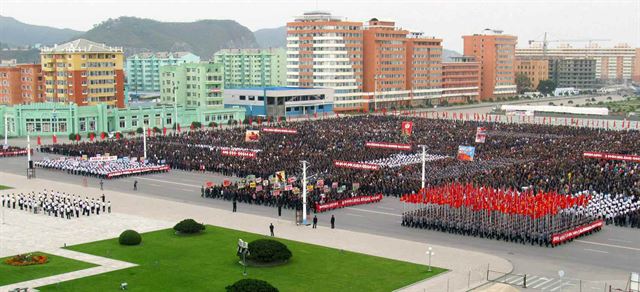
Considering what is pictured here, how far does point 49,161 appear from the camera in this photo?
68000 millimetres

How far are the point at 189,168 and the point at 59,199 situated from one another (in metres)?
19.9

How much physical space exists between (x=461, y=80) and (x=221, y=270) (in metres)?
139

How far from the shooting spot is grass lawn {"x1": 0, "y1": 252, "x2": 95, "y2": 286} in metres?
32.0

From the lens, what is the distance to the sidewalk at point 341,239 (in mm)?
32375

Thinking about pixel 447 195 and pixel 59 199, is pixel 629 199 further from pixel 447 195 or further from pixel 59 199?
pixel 59 199

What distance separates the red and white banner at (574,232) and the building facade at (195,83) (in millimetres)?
89667

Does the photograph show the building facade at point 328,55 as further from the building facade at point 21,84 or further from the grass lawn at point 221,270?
the grass lawn at point 221,270

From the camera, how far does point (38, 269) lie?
110 ft

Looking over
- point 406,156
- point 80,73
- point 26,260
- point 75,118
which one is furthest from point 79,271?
point 80,73

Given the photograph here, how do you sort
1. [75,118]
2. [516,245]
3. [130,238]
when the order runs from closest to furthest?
[130,238]
[516,245]
[75,118]

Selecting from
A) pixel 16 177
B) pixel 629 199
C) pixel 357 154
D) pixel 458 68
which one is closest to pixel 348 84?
pixel 458 68

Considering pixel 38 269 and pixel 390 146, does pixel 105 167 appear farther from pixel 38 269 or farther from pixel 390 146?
pixel 38 269

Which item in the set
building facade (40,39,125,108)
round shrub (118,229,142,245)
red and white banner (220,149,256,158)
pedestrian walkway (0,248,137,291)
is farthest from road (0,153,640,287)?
building facade (40,39,125,108)

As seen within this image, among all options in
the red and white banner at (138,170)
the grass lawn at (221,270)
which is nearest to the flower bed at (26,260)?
the grass lawn at (221,270)
